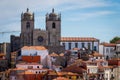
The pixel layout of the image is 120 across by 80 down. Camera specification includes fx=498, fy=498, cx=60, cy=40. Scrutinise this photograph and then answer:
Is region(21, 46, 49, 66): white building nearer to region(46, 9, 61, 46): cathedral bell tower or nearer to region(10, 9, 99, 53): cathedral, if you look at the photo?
region(10, 9, 99, 53): cathedral

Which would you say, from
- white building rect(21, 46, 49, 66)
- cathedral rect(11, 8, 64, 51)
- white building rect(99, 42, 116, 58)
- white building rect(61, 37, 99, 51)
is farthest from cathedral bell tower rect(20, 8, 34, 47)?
white building rect(99, 42, 116, 58)

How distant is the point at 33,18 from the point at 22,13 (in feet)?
7.52

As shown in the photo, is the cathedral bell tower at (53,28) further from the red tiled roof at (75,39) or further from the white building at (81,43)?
the red tiled roof at (75,39)

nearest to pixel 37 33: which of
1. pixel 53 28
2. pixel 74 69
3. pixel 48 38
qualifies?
pixel 48 38

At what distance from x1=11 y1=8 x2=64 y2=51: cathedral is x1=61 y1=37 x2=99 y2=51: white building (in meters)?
2.14

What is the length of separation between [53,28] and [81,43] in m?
5.67

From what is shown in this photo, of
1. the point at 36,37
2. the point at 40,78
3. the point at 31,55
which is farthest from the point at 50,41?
the point at 40,78

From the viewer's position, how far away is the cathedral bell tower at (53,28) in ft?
281

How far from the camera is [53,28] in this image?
8700 cm

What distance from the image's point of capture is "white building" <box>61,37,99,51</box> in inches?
3435

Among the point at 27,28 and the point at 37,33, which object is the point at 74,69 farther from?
the point at 27,28

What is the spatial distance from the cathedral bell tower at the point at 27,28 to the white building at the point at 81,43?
5904 millimetres

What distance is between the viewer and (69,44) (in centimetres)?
8819

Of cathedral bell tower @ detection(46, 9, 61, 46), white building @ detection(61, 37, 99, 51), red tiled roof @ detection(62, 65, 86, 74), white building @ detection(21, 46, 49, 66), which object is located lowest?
red tiled roof @ detection(62, 65, 86, 74)
